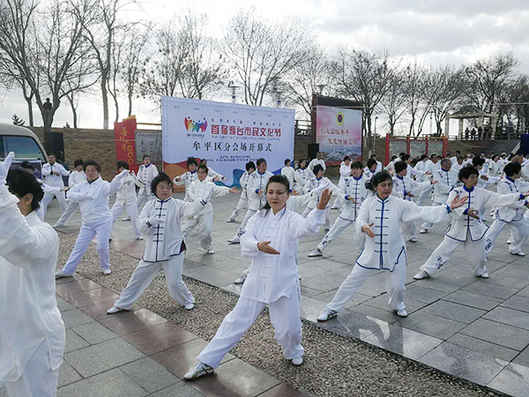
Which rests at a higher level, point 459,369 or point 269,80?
point 269,80

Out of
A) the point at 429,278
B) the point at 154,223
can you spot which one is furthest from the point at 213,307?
the point at 429,278

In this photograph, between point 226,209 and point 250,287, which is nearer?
point 250,287

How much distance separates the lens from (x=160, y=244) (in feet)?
14.8

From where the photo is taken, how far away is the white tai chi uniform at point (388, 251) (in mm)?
4336

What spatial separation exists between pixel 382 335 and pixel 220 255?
12.7 feet

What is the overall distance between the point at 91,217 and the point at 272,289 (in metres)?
3.81

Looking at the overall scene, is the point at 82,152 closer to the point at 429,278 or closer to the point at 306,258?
the point at 306,258

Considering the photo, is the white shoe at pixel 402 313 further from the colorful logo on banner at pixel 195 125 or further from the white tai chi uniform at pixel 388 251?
the colorful logo on banner at pixel 195 125

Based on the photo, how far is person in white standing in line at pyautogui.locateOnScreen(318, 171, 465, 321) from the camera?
4336mm

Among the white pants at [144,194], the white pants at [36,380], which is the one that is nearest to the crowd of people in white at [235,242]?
the white pants at [36,380]

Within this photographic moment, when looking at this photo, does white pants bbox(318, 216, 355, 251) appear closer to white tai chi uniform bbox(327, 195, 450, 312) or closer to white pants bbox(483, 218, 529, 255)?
white pants bbox(483, 218, 529, 255)

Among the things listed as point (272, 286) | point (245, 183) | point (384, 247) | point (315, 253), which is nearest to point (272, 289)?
point (272, 286)

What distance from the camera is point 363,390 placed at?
315cm

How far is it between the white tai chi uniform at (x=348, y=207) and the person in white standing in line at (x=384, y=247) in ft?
8.75
